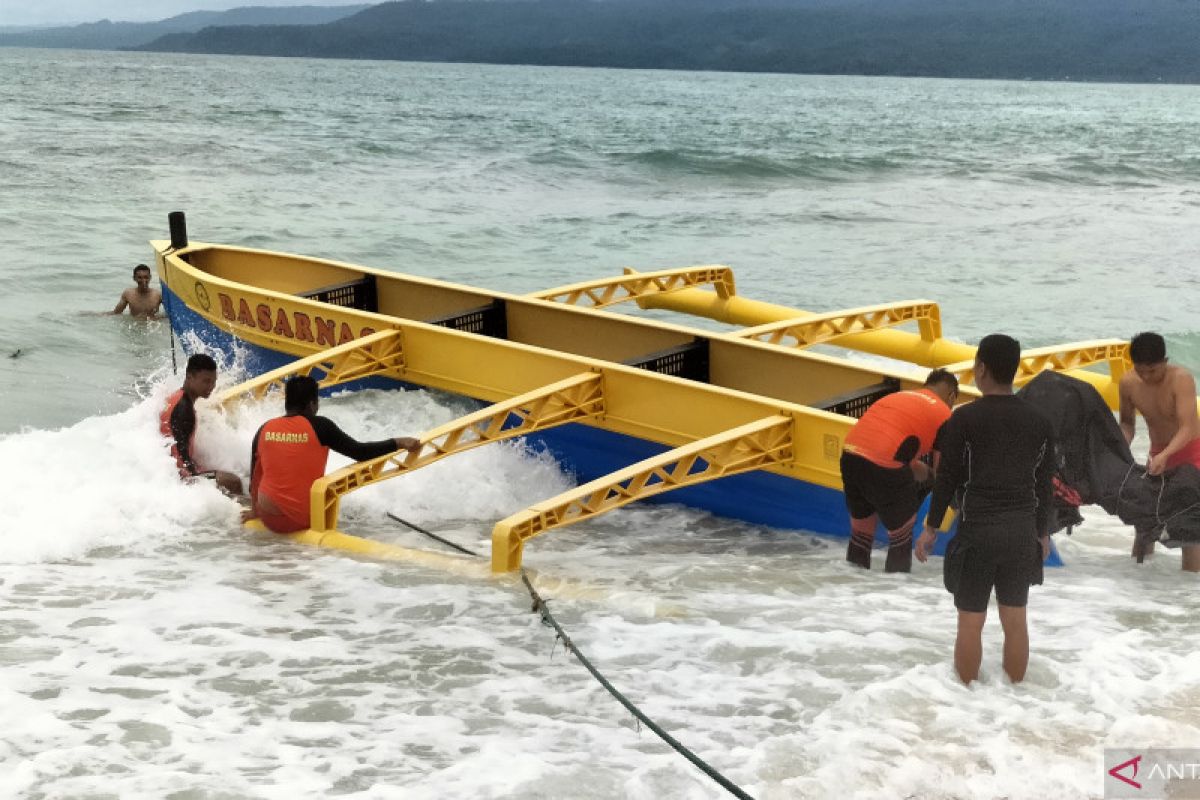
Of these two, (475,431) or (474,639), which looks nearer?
(474,639)

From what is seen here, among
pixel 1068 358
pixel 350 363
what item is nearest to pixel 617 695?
pixel 350 363

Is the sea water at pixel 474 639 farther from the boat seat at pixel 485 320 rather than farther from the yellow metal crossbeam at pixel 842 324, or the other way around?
the yellow metal crossbeam at pixel 842 324

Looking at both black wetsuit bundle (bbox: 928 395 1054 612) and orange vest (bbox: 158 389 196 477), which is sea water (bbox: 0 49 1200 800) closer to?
orange vest (bbox: 158 389 196 477)

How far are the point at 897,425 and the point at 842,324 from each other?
12.6 ft

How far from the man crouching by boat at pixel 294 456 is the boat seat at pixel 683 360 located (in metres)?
2.18

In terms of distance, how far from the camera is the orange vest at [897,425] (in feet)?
21.0

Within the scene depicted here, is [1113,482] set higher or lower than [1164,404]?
lower

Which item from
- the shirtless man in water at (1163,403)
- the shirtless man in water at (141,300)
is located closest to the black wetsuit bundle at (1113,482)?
the shirtless man in water at (1163,403)

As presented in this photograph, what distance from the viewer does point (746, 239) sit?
76.6 feet

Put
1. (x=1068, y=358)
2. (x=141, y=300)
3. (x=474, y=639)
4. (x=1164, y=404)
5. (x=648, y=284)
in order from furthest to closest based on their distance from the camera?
(x=141, y=300), (x=648, y=284), (x=1068, y=358), (x=1164, y=404), (x=474, y=639)

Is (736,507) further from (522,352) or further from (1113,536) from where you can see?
(1113,536)

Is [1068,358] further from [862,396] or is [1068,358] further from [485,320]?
[485,320]

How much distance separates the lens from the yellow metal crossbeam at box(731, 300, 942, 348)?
381 inches

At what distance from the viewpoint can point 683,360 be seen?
9031 millimetres
